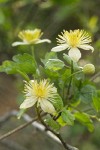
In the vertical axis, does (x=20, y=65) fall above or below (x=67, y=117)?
above

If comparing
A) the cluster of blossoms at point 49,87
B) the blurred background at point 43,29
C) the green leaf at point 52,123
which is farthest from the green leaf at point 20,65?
the blurred background at point 43,29

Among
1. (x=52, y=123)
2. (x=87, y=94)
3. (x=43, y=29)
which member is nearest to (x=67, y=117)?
(x=52, y=123)

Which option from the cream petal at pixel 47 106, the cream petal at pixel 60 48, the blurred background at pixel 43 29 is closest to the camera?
the cream petal at pixel 47 106

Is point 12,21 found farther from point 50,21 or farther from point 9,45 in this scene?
point 50,21

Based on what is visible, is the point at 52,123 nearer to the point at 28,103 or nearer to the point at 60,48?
the point at 28,103

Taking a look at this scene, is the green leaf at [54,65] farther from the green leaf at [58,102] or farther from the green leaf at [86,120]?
the green leaf at [86,120]
